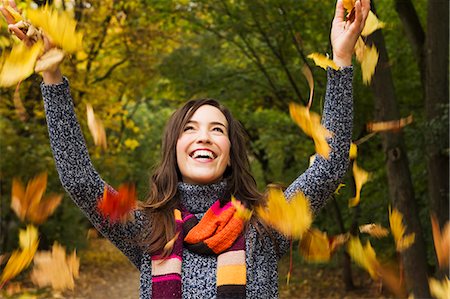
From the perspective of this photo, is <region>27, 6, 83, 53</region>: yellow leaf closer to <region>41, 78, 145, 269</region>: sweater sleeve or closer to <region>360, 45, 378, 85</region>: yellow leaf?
<region>41, 78, 145, 269</region>: sweater sleeve

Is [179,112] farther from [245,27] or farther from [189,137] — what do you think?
[245,27]

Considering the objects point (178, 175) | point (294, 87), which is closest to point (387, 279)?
point (178, 175)

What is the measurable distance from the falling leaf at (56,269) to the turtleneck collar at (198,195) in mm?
417

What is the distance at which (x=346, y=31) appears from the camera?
7.36ft

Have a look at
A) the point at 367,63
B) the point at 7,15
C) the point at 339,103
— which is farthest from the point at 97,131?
the point at 367,63

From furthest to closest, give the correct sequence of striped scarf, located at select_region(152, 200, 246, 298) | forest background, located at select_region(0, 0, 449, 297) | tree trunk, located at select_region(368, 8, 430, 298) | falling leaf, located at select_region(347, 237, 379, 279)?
forest background, located at select_region(0, 0, 449, 297)
tree trunk, located at select_region(368, 8, 430, 298)
falling leaf, located at select_region(347, 237, 379, 279)
striped scarf, located at select_region(152, 200, 246, 298)

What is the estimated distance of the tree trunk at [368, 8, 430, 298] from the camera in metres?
6.94

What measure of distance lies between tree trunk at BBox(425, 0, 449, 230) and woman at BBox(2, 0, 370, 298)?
497cm

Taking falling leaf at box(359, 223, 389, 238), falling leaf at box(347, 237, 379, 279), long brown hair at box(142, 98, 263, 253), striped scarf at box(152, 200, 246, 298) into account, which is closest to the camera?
striped scarf at box(152, 200, 246, 298)

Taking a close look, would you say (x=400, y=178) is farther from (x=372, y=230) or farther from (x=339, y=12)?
(x=339, y=12)

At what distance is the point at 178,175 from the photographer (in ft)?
8.22

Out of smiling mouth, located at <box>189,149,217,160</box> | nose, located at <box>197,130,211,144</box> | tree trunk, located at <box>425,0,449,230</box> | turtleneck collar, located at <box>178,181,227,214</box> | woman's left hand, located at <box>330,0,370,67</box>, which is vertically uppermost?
tree trunk, located at <box>425,0,449,230</box>

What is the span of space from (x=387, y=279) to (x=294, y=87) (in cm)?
772

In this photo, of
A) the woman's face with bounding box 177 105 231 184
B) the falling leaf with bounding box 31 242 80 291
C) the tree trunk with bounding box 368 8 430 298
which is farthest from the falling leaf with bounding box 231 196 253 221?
the tree trunk with bounding box 368 8 430 298
